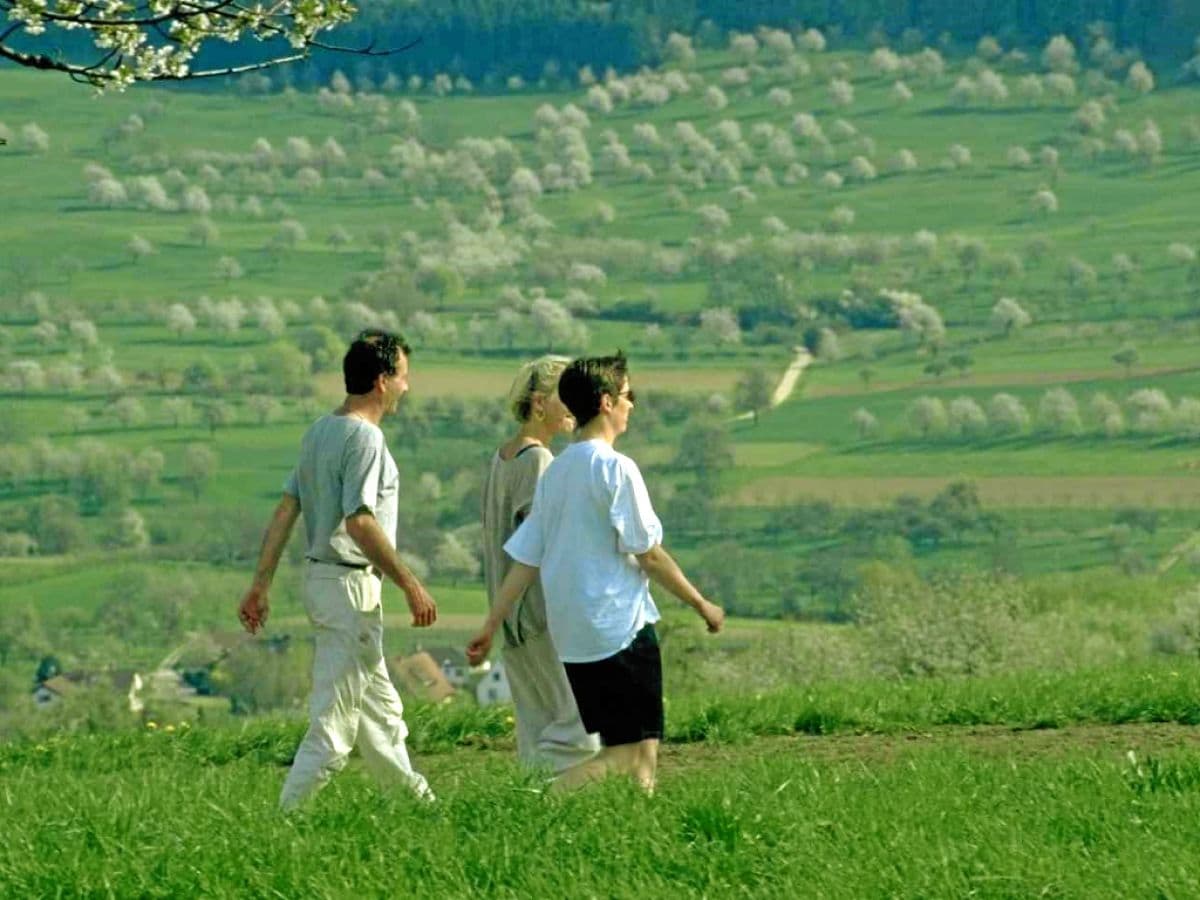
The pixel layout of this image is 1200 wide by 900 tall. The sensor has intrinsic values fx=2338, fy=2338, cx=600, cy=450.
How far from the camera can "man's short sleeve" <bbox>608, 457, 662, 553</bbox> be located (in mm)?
7789

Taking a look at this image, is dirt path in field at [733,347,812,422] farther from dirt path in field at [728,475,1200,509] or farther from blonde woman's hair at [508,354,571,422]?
blonde woman's hair at [508,354,571,422]

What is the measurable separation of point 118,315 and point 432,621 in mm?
185309

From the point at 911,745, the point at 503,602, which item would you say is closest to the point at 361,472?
the point at 503,602

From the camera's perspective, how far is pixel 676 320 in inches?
7485

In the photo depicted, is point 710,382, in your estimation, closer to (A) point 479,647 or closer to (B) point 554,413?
(B) point 554,413

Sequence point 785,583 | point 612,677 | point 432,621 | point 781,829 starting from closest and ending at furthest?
1. point 781,829
2. point 612,677
3. point 432,621
4. point 785,583

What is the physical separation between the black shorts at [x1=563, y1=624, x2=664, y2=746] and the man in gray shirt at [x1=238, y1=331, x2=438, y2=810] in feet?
2.55

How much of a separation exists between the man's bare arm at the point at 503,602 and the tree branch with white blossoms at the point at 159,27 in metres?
2.64

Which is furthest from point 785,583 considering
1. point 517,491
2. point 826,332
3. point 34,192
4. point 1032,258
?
point 517,491

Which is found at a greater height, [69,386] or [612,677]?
[612,677]

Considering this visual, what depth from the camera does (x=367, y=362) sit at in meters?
8.67

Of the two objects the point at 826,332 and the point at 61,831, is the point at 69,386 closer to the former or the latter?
the point at 826,332

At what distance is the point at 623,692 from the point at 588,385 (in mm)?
1052

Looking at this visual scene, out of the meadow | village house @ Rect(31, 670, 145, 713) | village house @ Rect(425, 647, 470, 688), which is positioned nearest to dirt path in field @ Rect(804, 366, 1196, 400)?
the meadow
